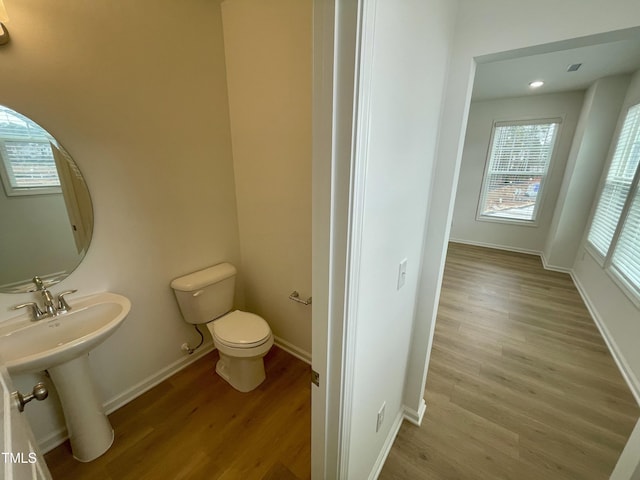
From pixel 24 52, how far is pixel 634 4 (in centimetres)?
232

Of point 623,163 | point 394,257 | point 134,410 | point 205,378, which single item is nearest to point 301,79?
point 394,257

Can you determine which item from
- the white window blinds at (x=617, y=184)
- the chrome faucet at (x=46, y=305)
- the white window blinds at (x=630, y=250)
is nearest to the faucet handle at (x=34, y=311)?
the chrome faucet at (x=46, y=305)

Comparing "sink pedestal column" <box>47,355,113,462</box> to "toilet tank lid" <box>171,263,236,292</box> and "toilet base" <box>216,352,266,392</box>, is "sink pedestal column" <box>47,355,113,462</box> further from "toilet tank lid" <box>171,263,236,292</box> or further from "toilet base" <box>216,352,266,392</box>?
"toilet base" <box>216,352,266,392</box>

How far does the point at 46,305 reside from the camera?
4.01 feet

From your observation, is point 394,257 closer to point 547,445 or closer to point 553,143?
point 547,445

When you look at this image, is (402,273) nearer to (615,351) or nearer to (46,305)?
(46,305)

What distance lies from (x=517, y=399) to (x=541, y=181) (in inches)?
153

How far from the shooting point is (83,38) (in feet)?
4.05

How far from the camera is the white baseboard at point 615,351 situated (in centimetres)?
182

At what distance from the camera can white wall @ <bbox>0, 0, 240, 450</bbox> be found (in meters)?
1.18

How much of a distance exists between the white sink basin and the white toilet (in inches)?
16.1

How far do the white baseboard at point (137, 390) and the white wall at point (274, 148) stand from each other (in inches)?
25.7

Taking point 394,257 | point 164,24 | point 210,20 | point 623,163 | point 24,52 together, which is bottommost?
point 394,257

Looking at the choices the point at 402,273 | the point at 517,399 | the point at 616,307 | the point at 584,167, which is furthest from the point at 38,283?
the point at 584,167
